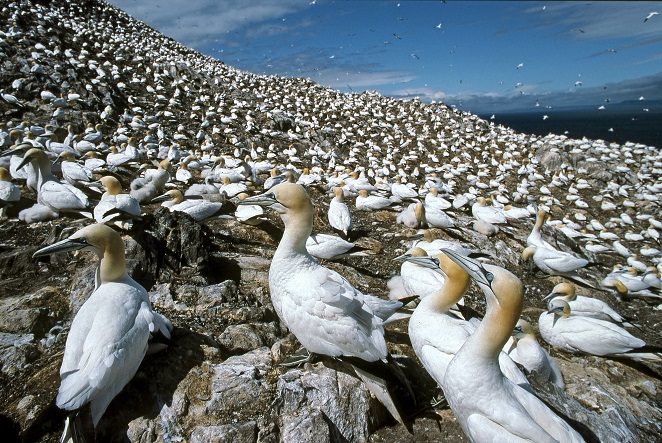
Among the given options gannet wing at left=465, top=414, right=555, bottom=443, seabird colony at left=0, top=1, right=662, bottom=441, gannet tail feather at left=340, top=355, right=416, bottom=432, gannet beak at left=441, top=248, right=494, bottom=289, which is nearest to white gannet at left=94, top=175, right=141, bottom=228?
seabird colony at left=0, top=1, right=662, bottom=441

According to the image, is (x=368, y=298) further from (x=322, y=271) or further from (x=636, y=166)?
(x=636, y=166)

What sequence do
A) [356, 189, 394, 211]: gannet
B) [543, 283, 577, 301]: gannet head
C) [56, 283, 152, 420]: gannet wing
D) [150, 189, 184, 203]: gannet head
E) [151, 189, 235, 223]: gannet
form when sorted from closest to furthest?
1. [56, 283, 152, 420]: gannet wing
2. [543, 283, 577, 301]: gannet head
3. [151, 189, 235, 223]: gannet
4. [150, 189, 184, 203]: gannet head
5. [356, 189, 394, 211]: gannet

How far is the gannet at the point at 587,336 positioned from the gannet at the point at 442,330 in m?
2.32

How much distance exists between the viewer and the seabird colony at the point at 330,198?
281 cm

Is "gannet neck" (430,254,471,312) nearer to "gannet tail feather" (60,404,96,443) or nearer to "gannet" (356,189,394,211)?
"gannet tail feather" (60,404,96,443)

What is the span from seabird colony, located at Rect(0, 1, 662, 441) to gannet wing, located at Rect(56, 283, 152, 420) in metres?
0.01

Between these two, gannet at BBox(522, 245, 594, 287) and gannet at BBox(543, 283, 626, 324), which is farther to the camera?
gannet at BBox(522, 245, 594, 287)

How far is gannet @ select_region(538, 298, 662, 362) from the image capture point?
5.30 m

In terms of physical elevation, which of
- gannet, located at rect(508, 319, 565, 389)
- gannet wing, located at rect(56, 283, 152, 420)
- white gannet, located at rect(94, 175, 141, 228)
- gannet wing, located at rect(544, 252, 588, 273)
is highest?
white gannet, located at rect(94, 175, 141, 228)

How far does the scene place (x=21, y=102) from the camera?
15.1m

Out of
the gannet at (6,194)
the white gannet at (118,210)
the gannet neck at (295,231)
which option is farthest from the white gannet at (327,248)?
the gannet at (6,194)

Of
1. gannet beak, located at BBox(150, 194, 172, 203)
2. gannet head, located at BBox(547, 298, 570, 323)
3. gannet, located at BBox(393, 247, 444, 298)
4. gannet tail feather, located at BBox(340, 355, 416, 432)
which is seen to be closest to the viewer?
gannet tail feather, located at BBox(340, 355, 416, 432)

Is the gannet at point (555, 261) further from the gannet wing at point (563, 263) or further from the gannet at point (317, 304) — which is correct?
the gannet at point (317, 304)

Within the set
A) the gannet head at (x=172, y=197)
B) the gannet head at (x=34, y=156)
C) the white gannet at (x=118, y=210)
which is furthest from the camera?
the gannet head at (x=172, y=197)
